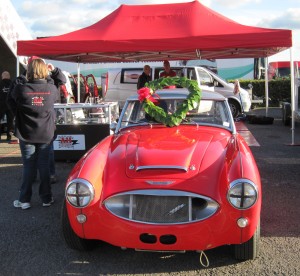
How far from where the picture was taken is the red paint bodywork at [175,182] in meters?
3.12

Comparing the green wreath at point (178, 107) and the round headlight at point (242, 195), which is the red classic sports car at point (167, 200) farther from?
the green wreath at point (178, 107)

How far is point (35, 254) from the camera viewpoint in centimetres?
369

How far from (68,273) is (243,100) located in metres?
12.3

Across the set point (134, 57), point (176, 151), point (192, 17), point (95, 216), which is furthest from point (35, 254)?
point (134, 57)

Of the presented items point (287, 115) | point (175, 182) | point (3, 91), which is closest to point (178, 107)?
point (175, 182)

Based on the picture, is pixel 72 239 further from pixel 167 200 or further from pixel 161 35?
pixel 161 35

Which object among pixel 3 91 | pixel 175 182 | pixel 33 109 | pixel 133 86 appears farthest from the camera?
pixel 133 86

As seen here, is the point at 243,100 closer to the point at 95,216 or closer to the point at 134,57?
the point at 134,57

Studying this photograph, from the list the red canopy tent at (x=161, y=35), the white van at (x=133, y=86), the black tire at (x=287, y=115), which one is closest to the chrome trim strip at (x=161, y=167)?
the red canopy tent at (x=161, y=35)

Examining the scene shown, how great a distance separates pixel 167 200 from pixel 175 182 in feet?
0.52

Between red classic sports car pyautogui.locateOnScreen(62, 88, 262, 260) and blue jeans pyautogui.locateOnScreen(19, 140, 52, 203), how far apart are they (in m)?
1.27

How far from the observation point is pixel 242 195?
124 inches

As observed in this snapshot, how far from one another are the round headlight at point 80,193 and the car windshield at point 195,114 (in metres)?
1.60

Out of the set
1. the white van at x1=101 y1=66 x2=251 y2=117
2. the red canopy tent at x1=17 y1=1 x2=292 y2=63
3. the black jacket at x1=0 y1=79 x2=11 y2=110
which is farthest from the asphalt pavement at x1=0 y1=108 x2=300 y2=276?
the white van at x1=101 y1=66 x2=251 y2=117
